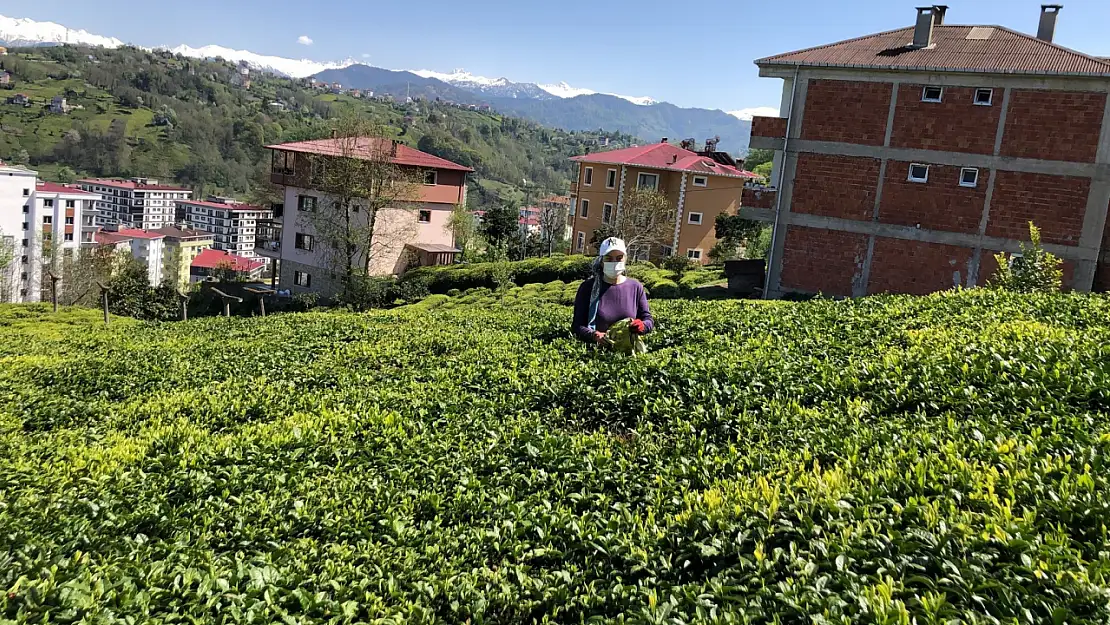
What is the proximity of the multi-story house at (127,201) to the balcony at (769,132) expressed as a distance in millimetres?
138795

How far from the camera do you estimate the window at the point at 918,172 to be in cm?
2470

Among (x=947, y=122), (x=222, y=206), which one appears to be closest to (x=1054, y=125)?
(x=947, y=122)

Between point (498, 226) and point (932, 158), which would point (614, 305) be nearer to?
point (932, 158)

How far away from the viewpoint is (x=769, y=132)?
26.8 meters

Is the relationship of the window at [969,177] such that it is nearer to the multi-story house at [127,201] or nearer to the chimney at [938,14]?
the chimney at [938,14]

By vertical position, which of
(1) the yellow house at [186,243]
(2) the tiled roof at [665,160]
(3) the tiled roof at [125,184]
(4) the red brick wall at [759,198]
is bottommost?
(1) the yellow house at [186,243]

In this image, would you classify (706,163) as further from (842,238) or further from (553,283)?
(842,238)

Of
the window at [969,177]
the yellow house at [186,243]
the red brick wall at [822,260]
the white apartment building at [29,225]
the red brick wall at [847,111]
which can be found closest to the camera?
the window at [969,177]

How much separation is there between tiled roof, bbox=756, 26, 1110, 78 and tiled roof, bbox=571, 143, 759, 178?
28.3 m

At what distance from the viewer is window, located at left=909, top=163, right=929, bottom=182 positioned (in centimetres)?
2470

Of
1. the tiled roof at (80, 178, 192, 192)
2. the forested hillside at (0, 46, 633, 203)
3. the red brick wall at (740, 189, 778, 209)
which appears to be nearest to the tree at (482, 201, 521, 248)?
the red brick wall at (740, 189, 778, 209)

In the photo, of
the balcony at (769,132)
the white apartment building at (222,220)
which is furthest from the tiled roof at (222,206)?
the balcony at (769,132)

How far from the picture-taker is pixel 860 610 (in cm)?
367

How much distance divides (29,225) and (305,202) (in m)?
44.3
